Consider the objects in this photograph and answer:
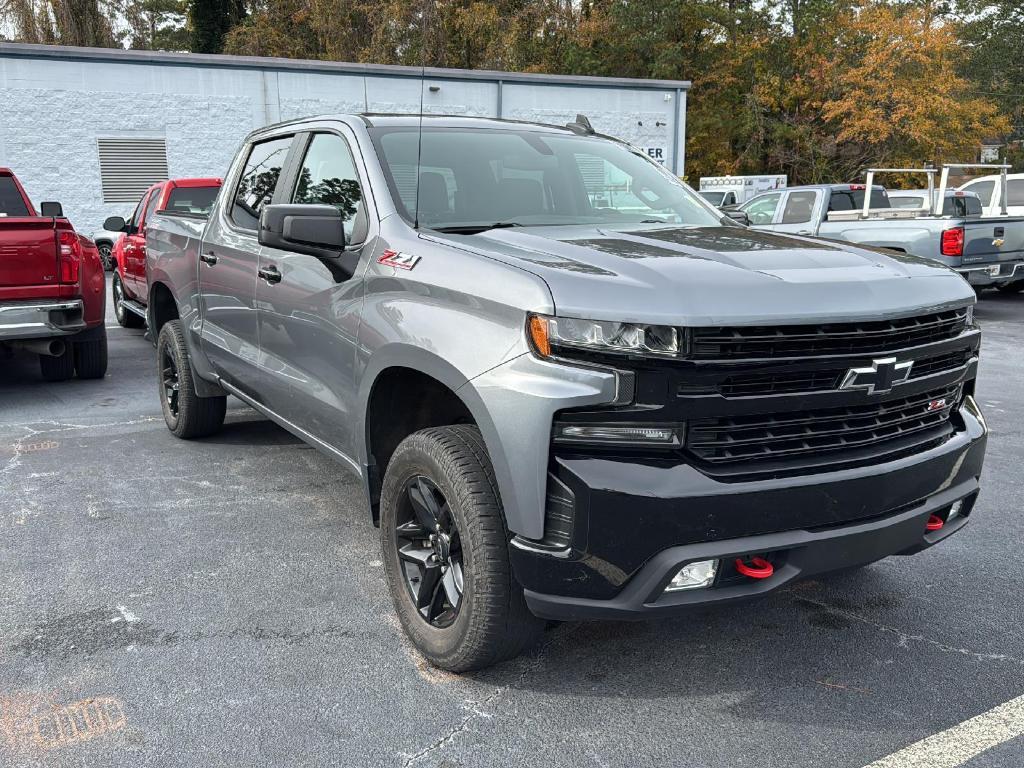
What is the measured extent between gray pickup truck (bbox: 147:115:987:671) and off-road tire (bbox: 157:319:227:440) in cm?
208

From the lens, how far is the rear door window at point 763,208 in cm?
1361

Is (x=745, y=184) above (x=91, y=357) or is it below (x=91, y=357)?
above

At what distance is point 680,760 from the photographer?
255cm

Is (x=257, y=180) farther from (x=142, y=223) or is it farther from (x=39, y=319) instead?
(x=142, y=223)

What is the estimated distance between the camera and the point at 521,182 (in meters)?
3.88

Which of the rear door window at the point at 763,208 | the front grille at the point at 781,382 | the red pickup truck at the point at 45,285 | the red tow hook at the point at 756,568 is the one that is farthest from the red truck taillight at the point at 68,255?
the rear door window at the point at 763,208

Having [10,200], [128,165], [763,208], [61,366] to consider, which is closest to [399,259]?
[61,366]

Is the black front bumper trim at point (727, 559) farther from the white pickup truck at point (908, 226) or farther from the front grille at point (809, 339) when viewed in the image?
the white pickup truck at point (908, 226)

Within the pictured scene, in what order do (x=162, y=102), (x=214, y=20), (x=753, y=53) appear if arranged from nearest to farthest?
(x=162, y=102) → (x=753, y=53) → (x=214, y=20)

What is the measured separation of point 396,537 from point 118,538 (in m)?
1.79

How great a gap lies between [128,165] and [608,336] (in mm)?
20568

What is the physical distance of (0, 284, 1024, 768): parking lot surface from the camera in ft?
8.60

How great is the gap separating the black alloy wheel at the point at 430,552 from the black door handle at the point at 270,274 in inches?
55.9

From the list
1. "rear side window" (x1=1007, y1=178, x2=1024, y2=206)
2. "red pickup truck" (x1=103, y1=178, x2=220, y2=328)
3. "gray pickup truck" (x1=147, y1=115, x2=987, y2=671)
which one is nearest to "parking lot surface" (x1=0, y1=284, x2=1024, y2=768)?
"gray pickup truck" (x1=147, y1=115, x2=987, y2=671)
